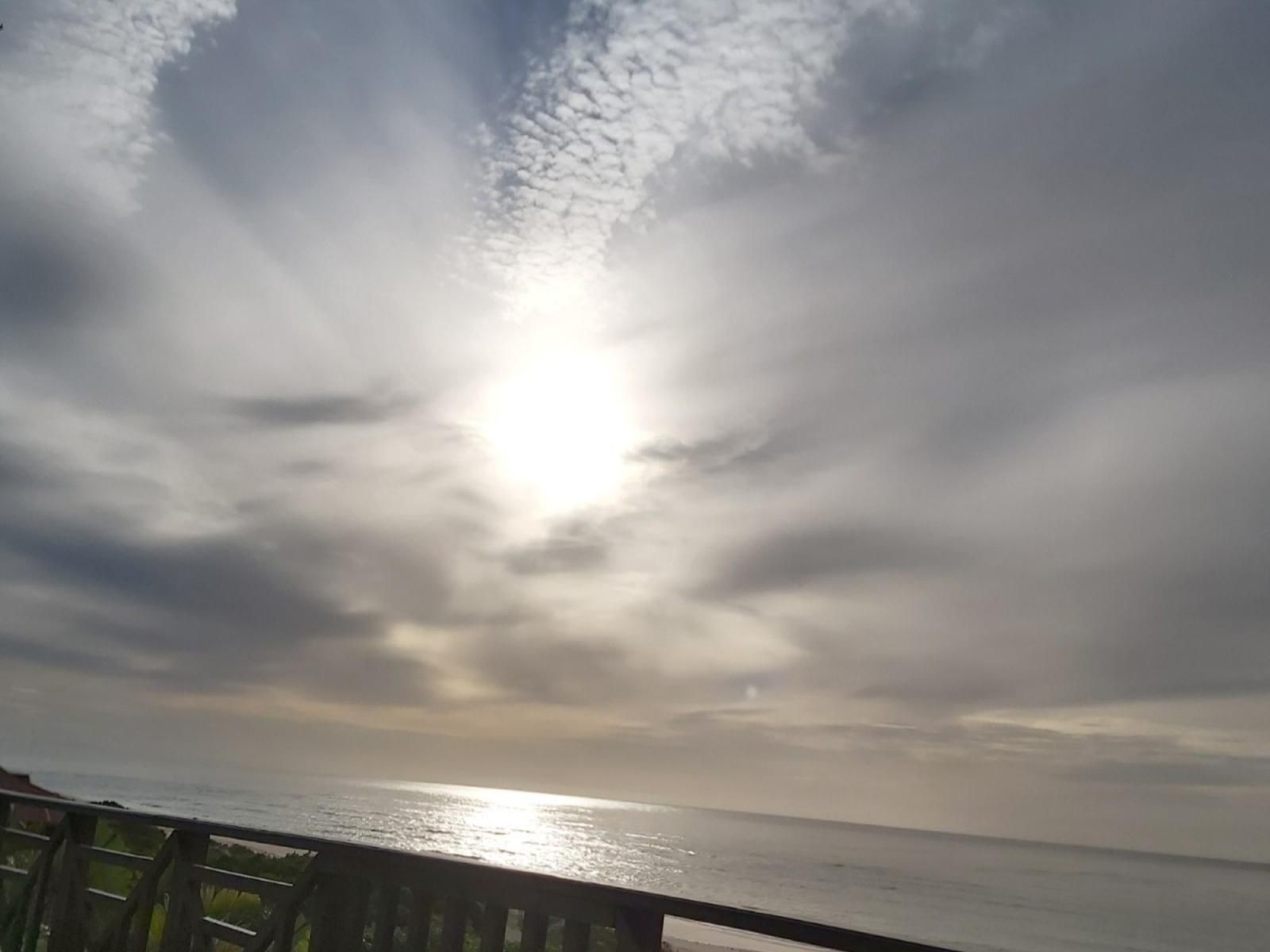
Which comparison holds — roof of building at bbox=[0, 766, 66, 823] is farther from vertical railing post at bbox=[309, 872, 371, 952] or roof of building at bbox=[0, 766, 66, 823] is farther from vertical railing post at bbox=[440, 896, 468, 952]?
vertical railing post at bbox=[440, 896, 468, 952]

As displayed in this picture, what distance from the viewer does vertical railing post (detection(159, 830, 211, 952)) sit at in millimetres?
3906

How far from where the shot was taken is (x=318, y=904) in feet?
11.5

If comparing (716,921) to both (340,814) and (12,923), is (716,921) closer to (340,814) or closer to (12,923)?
(12,923)

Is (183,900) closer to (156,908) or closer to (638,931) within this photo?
(156,908)

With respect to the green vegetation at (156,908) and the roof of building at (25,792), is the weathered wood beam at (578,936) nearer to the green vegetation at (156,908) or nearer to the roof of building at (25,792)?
the green vegetation at (156,908)

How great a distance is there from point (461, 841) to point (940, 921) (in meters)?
31.9

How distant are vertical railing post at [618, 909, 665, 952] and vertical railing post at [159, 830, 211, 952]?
209 centimetres

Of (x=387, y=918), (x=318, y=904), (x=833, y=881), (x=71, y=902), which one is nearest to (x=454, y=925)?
(x=387, y=918)

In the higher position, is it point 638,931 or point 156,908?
point 638,931

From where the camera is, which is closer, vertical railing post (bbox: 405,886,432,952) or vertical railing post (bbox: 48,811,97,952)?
vertical railing post (bbox: 405,886,432,952)

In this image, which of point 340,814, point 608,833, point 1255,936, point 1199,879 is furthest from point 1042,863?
point 340,814

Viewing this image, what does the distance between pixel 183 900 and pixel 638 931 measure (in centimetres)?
Result: 223

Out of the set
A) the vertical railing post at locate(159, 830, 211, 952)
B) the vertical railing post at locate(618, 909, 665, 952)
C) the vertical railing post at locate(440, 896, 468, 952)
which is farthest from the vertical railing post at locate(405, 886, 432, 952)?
the vertical railing post at locate(159, 830, 211, 952)

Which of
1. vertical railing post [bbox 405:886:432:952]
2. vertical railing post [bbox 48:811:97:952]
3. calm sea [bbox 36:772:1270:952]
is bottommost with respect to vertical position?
calm sea [bbox 36:772:1270:952]
